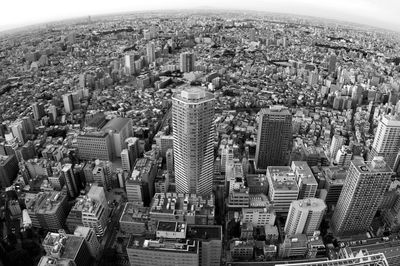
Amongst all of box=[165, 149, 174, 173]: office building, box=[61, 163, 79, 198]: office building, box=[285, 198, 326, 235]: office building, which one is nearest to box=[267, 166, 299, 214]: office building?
box=[285, 198, 326, 235]: office building

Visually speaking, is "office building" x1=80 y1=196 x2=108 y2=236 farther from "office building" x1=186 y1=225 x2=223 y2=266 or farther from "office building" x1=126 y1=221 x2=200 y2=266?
"office building" x1=186 y1=225 x2=223 y2=266

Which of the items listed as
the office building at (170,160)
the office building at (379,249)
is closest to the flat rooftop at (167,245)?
the office building at (379,249)

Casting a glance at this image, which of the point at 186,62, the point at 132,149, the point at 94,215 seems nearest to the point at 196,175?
the point at 94,215

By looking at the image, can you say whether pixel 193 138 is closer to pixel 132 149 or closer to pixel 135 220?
pixel 135 220

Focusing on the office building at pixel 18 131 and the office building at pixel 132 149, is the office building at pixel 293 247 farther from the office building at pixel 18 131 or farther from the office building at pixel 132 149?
the office building at pixel 18 131

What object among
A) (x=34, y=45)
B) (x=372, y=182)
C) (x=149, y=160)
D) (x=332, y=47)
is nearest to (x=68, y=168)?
(x=149, y=160)

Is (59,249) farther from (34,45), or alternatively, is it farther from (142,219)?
(34,45)
